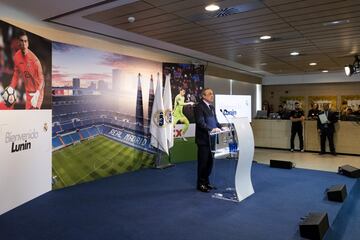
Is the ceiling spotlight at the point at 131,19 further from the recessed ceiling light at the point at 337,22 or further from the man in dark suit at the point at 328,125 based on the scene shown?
the man in dark suit at the point at 328,125

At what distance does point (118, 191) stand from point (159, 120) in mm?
2010

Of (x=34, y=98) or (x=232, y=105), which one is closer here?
(x=34, y=98)

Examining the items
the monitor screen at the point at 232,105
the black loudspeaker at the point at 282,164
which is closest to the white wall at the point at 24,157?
the black loudspeaker at the point at 282,164

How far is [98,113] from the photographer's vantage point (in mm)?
5535

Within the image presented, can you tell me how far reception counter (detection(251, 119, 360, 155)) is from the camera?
8.47m

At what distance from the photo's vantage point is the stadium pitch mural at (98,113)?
4852mm

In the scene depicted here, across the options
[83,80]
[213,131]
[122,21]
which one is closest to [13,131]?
[83,80]

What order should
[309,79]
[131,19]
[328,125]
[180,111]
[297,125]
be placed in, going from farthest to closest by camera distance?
[309,79] → [297,125] → [328,125] → [180,111] → [131,19]

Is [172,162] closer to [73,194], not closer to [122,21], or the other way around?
[73,194]

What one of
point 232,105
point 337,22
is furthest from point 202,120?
point 232,105

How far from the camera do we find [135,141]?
20.5 feet

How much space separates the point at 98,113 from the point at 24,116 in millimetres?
1634

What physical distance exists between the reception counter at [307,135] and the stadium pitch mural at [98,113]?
16.0 ft

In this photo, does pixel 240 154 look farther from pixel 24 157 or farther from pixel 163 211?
pixel 24 157
